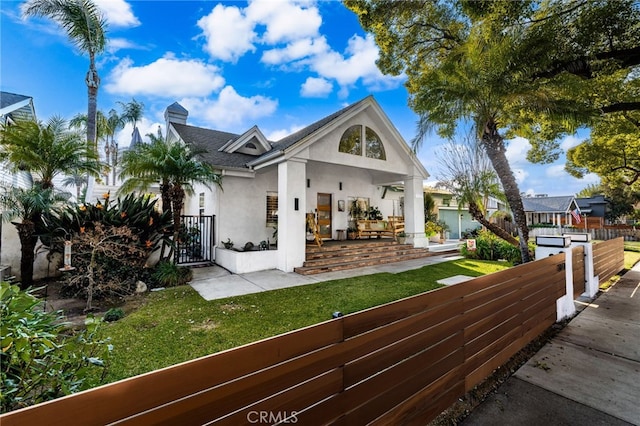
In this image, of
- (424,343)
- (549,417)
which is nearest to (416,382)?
(424,343)

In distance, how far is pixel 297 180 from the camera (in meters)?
9.28

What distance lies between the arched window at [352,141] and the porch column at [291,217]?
237cm

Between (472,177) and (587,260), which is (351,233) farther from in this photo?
(587,260)

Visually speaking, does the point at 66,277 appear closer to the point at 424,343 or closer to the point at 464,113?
the point at 424,343

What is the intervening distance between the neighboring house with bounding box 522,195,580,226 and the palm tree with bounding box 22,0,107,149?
138 feet

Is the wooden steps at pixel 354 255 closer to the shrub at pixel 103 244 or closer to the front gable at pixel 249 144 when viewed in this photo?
the shrub at pixel 103 244

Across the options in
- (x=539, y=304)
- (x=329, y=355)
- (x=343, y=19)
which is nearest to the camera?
(x=329, y=355)

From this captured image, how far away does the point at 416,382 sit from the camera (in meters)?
2.34

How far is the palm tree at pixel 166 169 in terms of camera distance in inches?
309

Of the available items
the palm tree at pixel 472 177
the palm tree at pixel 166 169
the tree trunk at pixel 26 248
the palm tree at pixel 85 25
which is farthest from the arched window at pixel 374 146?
the palm tree at pixel 85 25

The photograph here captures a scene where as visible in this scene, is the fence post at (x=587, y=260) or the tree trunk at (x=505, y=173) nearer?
the fence post at (x=587, y=260)

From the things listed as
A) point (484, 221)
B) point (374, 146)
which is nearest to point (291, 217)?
point (374, 146)

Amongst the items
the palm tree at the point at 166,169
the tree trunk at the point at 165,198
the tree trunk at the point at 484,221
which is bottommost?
the tree trunk at the point at 484,221

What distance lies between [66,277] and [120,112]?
29864 millimetres
